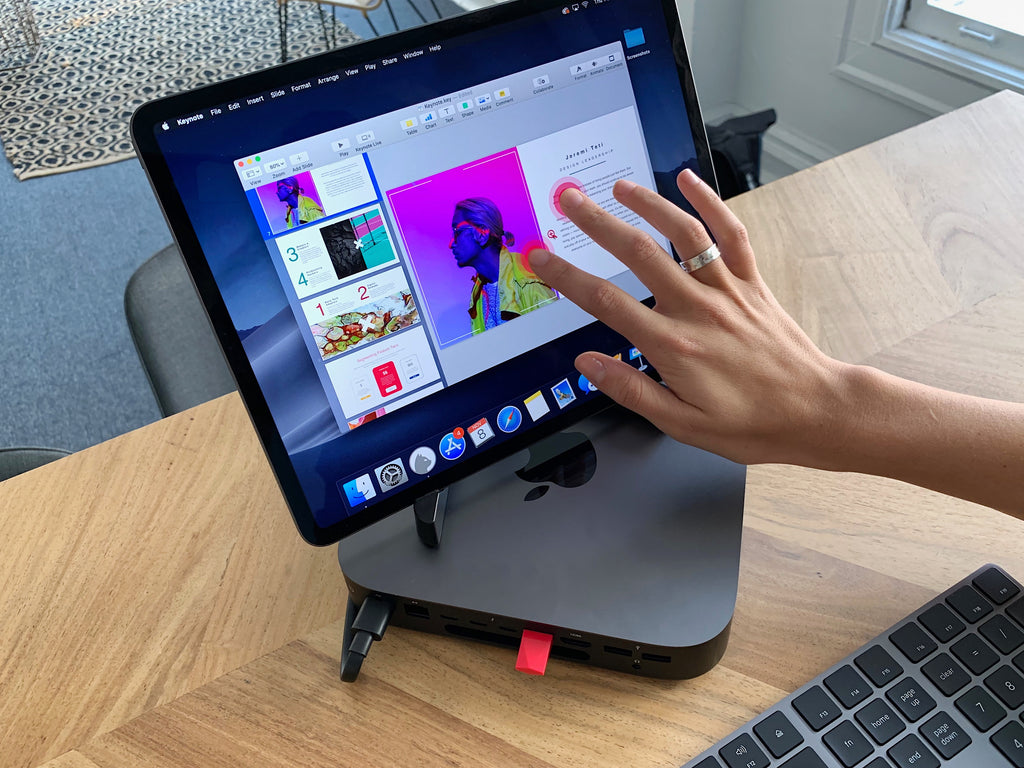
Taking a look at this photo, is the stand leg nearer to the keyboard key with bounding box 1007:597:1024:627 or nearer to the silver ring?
the silver ring

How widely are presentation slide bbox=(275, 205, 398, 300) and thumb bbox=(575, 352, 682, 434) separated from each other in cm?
17

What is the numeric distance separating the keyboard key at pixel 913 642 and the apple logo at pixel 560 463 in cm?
24

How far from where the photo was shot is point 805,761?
0.50 metres

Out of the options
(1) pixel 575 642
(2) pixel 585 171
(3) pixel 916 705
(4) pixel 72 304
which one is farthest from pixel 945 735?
(4) pixel 72 304

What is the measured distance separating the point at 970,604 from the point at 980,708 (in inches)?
3.1

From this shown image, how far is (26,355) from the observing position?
227 cm

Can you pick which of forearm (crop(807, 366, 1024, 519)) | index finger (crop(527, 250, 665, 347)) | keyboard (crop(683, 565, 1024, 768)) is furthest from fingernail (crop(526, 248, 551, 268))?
keyboard (crop(683, 565, 1024, 768))

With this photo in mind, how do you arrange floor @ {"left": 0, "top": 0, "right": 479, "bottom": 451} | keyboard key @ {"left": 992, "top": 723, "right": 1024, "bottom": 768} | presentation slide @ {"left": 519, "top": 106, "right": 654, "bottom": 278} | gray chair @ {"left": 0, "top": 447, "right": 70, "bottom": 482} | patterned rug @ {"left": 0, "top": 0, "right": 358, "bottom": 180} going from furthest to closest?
patterned rug @ {"left": 0, "top": 0, "right": 358, "bottom": 180}, floor @ {"left": 0, "top": 0, "right": 479, "bottom": 451}, gray chair @ {"left": 0, "top": 447, "right": 70, "bottom": 482}, presentation slide @ {"left": 519, "top": 106, "right": 654, "bottom": 278}, keyboard key @ {"left": 992, "top": 723, "right": 1024, "bottom": 768}

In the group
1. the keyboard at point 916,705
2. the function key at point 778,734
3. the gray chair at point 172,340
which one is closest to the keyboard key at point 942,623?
the keyboard at point 916,705

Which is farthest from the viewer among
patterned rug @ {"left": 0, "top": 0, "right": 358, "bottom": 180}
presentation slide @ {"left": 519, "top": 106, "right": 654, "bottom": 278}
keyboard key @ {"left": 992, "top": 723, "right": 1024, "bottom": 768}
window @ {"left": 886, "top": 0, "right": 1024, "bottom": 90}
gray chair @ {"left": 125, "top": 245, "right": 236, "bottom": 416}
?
patterned rug @ {"left": 0, "top": 0, "right": 358, "bottom": 180}

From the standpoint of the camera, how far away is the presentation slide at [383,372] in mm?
554

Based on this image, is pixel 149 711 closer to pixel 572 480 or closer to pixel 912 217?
pixel 572 480

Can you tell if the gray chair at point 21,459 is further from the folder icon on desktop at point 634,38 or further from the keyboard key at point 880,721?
the keyboard key at point 880,721

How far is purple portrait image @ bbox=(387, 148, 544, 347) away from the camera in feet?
1.81
